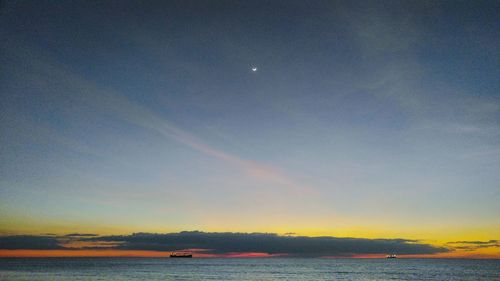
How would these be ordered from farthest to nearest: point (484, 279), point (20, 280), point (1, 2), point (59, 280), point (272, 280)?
point (484, 279) → point (272, 280) → point (59, 280) → point (20, 280) → point (1, 2)

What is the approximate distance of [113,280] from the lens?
3494 inches

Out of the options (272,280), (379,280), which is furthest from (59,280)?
(379,280)

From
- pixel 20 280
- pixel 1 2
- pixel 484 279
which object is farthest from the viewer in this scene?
pixel 484 279

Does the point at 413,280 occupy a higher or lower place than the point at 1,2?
lower

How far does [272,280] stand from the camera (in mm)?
97875

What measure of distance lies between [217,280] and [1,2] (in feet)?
333

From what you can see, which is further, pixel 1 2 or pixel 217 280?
pixel 217 280

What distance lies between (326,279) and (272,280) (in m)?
17.7

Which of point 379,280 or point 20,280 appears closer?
point 20,280

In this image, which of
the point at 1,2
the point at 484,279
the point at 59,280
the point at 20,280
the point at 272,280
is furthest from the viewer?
the point at 484,279

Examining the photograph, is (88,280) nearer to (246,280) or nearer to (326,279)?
(246,280)

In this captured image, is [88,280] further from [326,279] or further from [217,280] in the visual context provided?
[326,279]

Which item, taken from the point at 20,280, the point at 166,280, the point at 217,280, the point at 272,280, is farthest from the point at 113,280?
the point at 272,280

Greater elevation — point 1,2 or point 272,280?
point 1,2
